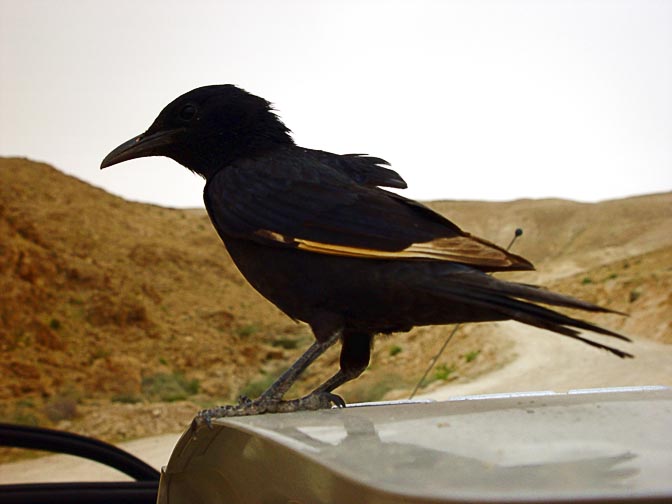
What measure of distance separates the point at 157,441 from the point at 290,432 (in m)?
23.4

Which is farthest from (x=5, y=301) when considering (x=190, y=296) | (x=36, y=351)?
(x=190, y=296)

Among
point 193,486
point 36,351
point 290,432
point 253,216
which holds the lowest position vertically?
point 36,351

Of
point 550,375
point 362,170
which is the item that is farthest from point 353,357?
point 550,375

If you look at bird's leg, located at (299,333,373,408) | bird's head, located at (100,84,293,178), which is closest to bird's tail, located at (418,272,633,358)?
bird's leg, located at (299,333,373,408)

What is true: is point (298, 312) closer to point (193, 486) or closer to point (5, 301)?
point (193, 486)

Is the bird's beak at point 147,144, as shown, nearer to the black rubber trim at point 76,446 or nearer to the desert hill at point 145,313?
the black rubber trim at point 76,446

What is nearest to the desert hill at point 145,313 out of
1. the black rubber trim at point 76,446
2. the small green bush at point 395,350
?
the small green bush at point 395,350

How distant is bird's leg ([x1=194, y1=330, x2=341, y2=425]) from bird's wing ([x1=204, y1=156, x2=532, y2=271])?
31cm

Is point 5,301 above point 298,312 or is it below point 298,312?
below

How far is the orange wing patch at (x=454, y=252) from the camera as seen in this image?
2271mm

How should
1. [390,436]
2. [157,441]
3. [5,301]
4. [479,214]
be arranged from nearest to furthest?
[390,436] < [157,441] < [5,301] < [479,214]

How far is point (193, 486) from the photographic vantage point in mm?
1794

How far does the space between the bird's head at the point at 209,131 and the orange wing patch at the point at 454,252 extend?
83 cm

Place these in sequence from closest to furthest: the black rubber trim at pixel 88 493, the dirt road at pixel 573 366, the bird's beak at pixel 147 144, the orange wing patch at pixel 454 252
Result: 1. the orange wing patch at pixel 454 252
2. the black rubber trim at pixel 88 493
3. the bird's beak at pixel 147 144
4. the dirt road at pixel 573 366
